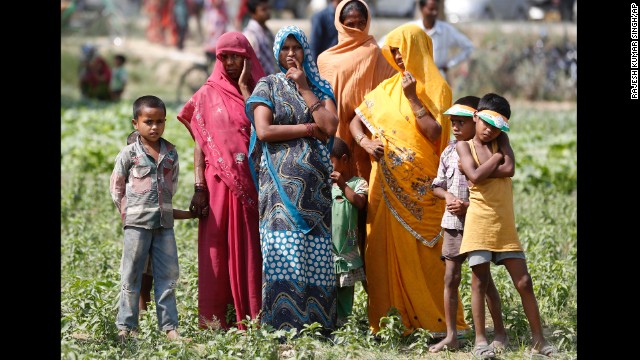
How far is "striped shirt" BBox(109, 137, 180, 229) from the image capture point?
6000 millimetres

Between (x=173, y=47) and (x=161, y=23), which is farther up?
(x=161, y=23)

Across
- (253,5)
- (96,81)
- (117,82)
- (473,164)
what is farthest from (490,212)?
(96,81)

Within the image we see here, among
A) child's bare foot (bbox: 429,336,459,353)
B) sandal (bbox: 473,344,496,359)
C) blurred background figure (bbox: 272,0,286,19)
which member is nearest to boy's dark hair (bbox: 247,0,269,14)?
child's bare foot (bbox: 429,336,459,353)

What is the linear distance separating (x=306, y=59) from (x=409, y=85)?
2.08 feet

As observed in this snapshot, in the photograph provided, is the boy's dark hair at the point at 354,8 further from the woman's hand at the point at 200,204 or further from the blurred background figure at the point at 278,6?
the blurred background figure at the point at 278,6

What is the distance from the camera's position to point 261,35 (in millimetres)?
9312

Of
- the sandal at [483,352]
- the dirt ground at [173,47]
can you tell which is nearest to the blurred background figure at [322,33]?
the sandal at [483,352]

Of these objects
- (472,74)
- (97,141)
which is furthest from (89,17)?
(97,141)

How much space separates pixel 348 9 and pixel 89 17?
2623 cm

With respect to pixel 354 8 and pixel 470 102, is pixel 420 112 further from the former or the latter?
pixel 354 8

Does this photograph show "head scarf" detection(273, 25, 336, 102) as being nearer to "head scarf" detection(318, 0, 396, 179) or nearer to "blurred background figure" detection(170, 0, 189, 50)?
"head scarf" detection(318, 0, 396, 179)

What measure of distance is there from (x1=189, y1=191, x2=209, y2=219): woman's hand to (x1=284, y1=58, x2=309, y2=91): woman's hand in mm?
898

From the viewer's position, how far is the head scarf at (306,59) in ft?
19.6

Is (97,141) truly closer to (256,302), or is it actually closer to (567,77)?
(256,302)
